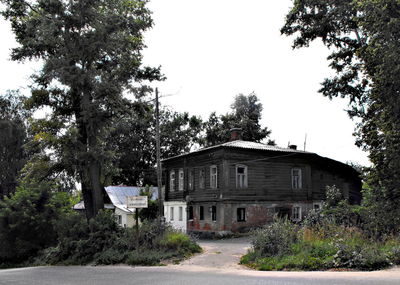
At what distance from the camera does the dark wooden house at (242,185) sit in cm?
3045

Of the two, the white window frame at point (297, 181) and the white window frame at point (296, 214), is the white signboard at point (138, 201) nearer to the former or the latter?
the white window frame at point (296, 214)

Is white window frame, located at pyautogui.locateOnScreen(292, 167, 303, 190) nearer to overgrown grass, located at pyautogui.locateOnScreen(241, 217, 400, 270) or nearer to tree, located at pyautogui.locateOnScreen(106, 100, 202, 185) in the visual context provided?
overgrown grass, located at pyautogui.locateOnScreen(241, 217, 400, 270)

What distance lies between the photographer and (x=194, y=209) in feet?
110

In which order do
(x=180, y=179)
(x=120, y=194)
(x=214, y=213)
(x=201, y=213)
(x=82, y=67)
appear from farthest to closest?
(x=120, y=194), (x=180, y=179), (x=201, y=213), (x=214, y=213), (x=82, y=67)

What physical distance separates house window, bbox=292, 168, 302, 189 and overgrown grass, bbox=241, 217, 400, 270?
18.0 m

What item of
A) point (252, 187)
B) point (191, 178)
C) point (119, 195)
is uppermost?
point (191, 178)

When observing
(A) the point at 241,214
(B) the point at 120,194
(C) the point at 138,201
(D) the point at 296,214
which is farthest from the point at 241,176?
(B) the point at 120,194

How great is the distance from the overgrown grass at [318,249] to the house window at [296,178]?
1801cm

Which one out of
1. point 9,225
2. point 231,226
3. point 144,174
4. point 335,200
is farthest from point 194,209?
point 144,174

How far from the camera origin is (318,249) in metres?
13.1

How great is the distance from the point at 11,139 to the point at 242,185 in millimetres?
27581

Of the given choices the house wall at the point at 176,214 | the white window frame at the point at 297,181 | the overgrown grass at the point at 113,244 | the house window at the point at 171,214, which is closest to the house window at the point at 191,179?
the house wall at the point at 176,214

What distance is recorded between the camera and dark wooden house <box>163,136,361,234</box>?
99.9 feet

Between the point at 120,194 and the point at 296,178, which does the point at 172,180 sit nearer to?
the point at 296,178
